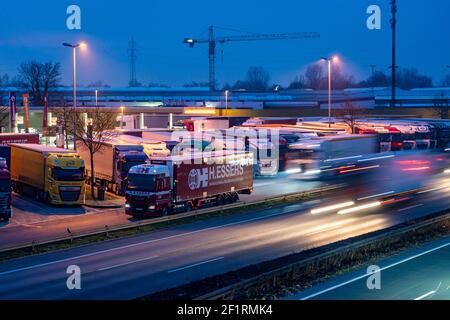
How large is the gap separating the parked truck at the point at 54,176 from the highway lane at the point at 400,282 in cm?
1693

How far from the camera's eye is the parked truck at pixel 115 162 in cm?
3484

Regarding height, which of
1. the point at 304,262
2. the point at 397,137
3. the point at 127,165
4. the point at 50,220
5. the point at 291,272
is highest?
the point at 397,137

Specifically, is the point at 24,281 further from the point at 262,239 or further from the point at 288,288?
the point at 262,239

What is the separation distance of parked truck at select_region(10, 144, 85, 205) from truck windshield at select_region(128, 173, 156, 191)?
3.83m

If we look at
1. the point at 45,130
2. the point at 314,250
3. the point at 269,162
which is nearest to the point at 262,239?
the point at 314,250

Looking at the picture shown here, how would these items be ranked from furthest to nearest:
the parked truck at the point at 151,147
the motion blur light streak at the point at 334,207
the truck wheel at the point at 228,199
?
the parked truck at the point at 151,147, the truck wheel at the point at 228,199, the motion blur light streak at the point at 334,207

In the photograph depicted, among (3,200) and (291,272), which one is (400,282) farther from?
(3,200)

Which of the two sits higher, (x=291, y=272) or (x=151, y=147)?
(x=151, y=147)

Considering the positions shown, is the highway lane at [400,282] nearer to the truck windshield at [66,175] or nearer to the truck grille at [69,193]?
the truck grille at [69,193]

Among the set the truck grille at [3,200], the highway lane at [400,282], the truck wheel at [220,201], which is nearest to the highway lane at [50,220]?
the truck grille at [3,200]

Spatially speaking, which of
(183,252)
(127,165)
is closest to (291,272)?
(183,252)

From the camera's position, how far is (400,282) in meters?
16.6

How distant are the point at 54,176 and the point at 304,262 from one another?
17718 mm

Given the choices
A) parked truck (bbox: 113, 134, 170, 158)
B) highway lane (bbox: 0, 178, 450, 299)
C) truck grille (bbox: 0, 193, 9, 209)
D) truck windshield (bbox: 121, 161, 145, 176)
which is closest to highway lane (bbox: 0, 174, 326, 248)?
truck grille (bbox: 0, 193, 9, 209)
